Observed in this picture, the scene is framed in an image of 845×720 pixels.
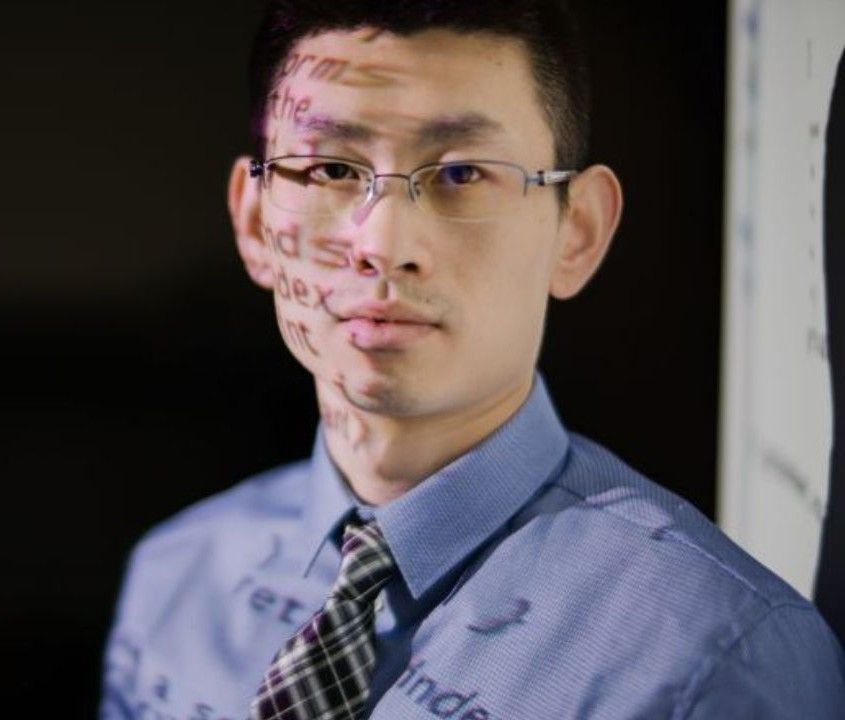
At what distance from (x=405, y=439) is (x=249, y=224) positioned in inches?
9.7

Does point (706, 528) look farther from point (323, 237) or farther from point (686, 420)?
point (323, 237)

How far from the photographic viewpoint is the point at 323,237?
0.94 metres

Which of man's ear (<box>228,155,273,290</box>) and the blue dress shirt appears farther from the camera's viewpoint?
man's ear (<box>228,155,273,290</box>)

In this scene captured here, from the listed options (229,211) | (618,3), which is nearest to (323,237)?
(229,211)

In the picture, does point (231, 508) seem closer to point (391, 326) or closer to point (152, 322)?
point (152, 322)

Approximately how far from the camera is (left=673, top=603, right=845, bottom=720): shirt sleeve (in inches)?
30.8

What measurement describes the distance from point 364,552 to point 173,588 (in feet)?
0.89

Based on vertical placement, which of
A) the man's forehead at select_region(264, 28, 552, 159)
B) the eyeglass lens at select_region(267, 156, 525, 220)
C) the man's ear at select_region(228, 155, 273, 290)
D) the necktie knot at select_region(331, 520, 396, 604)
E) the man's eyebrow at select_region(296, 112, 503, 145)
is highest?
the man's forehead at select_region(264, 28, 552, 159)

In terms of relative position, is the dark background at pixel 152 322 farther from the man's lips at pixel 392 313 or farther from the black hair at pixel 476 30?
the man's lips at pixel 392 313

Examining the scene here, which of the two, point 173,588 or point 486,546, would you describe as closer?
point 486,546

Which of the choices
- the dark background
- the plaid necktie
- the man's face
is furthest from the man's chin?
the dark background

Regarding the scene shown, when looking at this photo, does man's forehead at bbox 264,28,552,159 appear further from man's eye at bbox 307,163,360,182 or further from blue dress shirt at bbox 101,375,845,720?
blue dress shirt at bbox 101,375,845,720

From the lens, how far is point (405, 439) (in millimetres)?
962

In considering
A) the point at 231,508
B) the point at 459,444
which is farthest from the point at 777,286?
the point at 231,508
